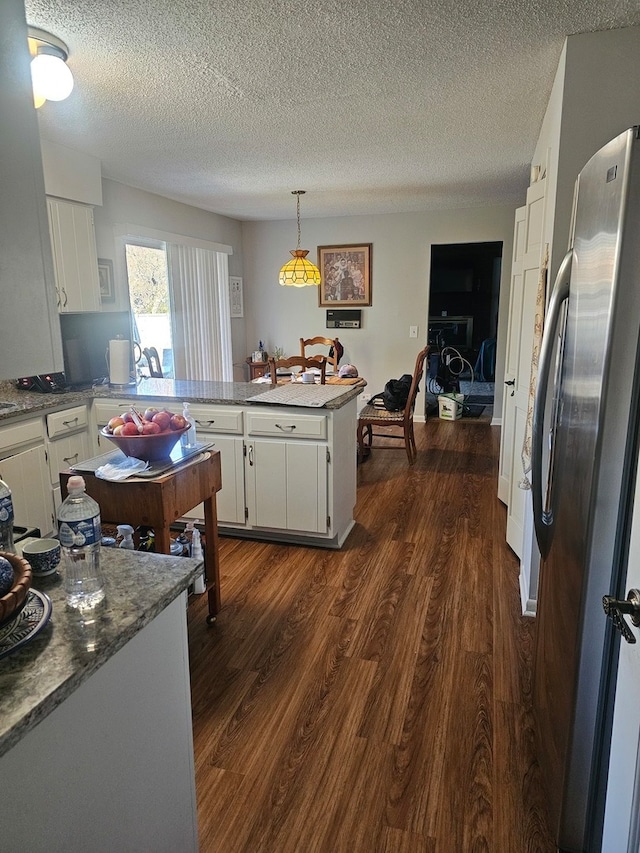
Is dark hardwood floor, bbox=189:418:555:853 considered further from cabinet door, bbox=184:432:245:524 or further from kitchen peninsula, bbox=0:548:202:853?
kitchen peninsula, bbox=0:548:202:853

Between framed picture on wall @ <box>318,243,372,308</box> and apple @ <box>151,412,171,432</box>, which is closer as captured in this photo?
apple @ <box>151,412,171,432</box>

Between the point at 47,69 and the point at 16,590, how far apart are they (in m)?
2.12

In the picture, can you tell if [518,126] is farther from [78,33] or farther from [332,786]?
[332,786]

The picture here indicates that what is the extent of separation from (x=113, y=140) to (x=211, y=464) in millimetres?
2367

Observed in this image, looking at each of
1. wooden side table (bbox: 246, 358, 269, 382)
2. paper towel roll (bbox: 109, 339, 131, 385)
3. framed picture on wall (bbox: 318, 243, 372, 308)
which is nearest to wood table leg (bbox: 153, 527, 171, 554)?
paper towel roll (bbox: 109, 339, 131, 385)

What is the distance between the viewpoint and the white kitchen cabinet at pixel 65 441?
3.27 metres

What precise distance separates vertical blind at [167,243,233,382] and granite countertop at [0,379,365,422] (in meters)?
2.04

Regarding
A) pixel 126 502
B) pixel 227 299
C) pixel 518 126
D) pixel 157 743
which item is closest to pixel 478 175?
pixel 518 126

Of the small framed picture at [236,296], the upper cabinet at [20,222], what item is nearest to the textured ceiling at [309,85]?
the upper cabinet at [20,222]

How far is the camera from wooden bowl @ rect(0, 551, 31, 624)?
0.84 metres

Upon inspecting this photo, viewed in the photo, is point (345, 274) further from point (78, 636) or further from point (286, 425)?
point (78, 636)

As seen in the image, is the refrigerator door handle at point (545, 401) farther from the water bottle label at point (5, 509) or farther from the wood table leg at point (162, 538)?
the wood table leg at point (162, 538)

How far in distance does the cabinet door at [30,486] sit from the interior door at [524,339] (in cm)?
264

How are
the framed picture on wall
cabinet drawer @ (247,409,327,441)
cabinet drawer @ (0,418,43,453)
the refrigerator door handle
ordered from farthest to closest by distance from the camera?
the framed picture on wall < cabinet drawer @ (247,409,327,441) < cabinet drawer @ (0,418,43,453) < the refrigerator door handle
